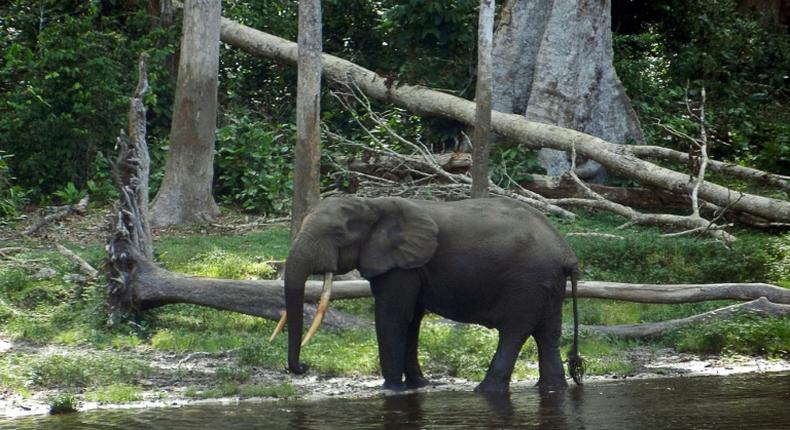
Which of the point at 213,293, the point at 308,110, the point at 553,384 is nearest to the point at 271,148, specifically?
the point at 308,110

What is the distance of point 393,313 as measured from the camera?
35.2 ft

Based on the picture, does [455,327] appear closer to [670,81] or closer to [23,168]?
[23,168]

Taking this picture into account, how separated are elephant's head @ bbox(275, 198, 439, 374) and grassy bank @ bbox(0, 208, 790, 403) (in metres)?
1.14

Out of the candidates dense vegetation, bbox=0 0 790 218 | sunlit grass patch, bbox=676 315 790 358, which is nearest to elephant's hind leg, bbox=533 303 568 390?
sunlit grass patch, bbox=676 315 790 358

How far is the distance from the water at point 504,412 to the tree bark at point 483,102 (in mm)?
5168

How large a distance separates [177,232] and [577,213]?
18.6 feet

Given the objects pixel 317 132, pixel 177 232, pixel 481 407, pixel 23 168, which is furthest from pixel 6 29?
pixel 481 407

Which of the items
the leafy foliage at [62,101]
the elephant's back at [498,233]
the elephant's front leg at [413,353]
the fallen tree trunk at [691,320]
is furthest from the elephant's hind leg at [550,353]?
the leafy foliage at [62,101]

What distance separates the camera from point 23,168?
20.1 metres

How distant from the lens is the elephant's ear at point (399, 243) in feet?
35.2

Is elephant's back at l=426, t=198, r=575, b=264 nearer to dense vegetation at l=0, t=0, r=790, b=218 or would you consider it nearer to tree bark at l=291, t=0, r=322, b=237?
tree bark at l=291, t=0, r=322, b=237

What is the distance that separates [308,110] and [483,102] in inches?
85.5

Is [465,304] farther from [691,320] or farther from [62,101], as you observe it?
[62,101]

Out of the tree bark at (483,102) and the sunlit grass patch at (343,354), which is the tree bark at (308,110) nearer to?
the tree bark at (483,102)
